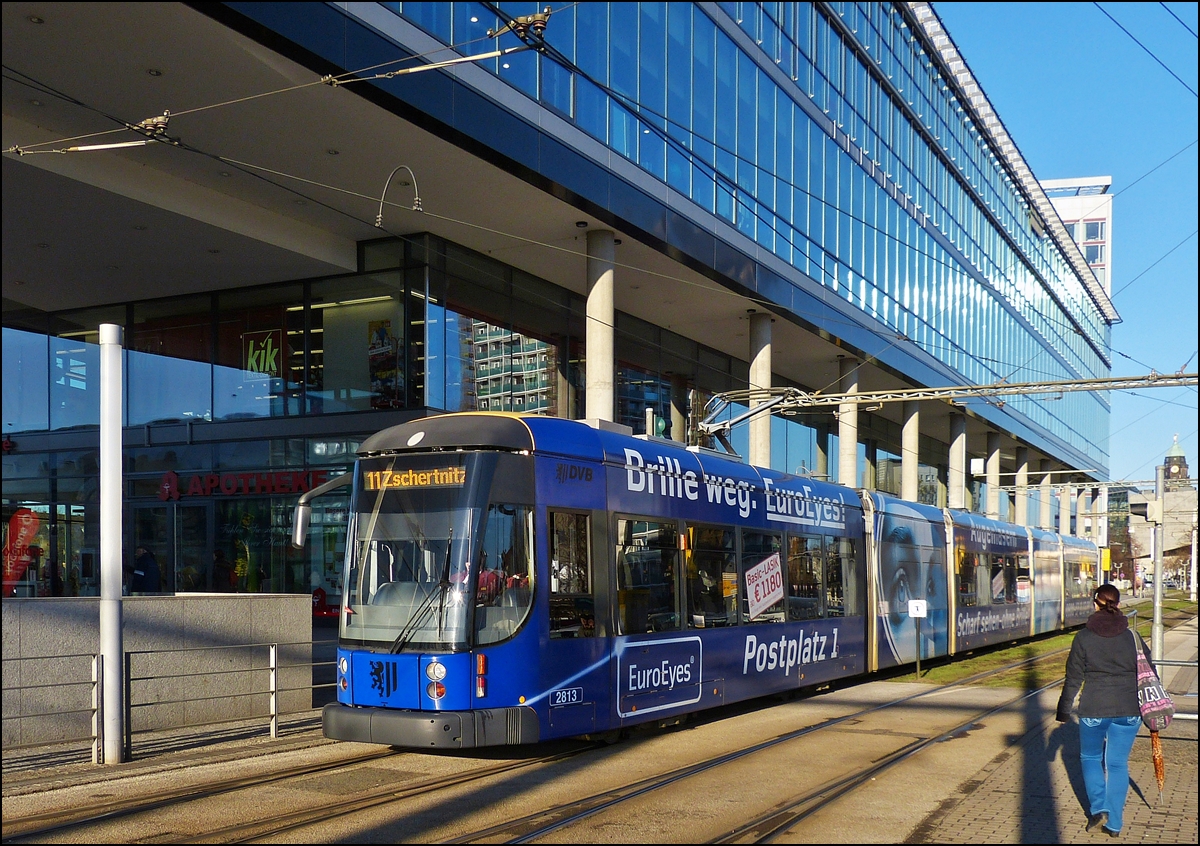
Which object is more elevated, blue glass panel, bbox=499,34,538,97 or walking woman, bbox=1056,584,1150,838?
blue glass panel, bbox=499,34,538,97

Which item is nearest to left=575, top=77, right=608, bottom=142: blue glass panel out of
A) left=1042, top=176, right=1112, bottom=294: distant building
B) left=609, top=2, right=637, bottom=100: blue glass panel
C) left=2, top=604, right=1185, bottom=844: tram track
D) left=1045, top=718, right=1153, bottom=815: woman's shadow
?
left=609, top=2, right=637, bottom=100: blue glass panel

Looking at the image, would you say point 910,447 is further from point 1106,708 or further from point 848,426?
point 1106,708

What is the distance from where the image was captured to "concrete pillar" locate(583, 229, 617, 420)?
23594 millimetres

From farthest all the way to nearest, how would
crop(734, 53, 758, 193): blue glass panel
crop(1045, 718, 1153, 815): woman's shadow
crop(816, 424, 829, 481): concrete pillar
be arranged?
crop(816, 424, 829, 481): concrete pillar, crop(734, 53, 758, 193): blue glass panel, crop(1045, 718, 1153, 815): woman's shadow

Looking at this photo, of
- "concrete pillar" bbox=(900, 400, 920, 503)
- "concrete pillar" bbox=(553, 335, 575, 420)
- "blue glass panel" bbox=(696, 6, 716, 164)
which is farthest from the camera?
"concrete pillar" bbox=(900, 400, 920, 503)

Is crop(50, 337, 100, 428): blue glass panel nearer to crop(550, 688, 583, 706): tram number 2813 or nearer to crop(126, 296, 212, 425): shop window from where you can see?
crop(126, 296, 212, 425): shop window

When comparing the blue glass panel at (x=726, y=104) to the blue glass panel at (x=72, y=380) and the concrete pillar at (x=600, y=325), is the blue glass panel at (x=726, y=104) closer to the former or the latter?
the concrete pillar at (x=600, y=325)

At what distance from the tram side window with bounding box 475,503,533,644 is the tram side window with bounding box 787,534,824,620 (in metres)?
6.52

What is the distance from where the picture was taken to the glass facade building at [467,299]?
774 inches

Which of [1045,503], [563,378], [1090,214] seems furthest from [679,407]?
[1090,214]

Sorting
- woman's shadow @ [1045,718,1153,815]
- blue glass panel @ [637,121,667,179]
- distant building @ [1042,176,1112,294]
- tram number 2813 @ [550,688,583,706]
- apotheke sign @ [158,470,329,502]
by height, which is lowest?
woman's shadow @ [1045,718,1153,815]

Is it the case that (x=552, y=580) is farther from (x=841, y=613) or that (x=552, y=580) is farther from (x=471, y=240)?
(x=471, y=240)

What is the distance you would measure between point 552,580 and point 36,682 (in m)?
5.20

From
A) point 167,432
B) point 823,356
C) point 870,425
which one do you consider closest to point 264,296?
point 167,432
